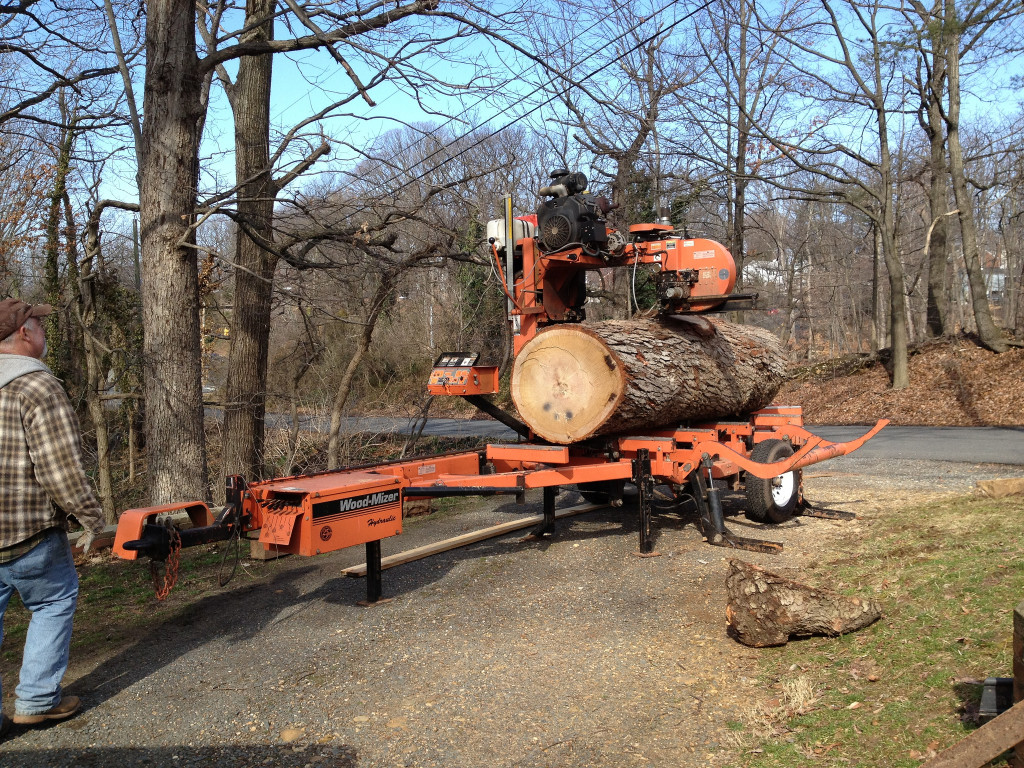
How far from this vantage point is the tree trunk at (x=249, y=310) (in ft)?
33.7

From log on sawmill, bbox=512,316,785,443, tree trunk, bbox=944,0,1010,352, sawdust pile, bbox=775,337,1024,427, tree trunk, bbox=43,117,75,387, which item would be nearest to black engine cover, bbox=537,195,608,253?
log on sawmill, bbox=512,316,785,443

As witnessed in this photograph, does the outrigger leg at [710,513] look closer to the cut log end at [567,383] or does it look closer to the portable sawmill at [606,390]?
the portable sawmill at [606,390]

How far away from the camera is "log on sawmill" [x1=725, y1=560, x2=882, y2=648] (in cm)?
445

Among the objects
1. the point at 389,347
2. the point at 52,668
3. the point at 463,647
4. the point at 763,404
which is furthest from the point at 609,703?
the point at 389,347

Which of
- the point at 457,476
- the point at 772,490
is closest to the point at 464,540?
the point at 457,476

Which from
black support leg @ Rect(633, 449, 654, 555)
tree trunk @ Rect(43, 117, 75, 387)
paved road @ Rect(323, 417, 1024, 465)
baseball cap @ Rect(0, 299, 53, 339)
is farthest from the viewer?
paved road @ Rect(323, 417, 1024, 465)

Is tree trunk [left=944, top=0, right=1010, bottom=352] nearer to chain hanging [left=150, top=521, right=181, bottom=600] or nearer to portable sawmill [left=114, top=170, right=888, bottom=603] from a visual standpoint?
portable sawmill [left=114, top=170, right=888, bottom=603]

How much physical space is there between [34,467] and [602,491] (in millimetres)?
5996

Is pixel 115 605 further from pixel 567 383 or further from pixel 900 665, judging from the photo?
pixel 900 665

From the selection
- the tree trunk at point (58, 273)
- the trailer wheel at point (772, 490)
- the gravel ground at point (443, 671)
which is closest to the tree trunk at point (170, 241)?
the gravel ground at point (443, 671)

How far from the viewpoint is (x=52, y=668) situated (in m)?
4.06

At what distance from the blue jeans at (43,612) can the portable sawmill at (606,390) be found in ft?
6.30

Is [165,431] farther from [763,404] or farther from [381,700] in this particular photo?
[763,404]

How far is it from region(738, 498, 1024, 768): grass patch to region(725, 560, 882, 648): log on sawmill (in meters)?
0.07
